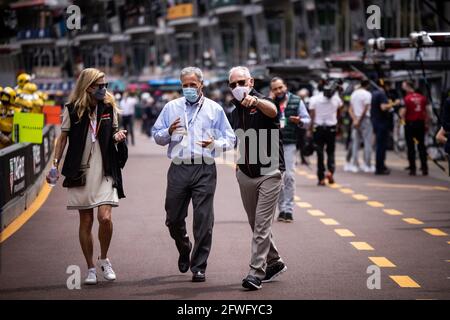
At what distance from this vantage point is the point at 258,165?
9789mm

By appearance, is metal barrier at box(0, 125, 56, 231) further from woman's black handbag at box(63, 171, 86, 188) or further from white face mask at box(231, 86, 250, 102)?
white face mask at box(231, 86, 250, 102)

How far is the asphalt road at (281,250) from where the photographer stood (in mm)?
9391

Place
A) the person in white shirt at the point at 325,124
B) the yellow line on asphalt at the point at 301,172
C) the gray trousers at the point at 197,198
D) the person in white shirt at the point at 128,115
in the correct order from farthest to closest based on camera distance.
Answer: the person in white shirt at the point at 128,115
the yellow line on asphalt at the point at 301,172
the person in white shirt at the point at 325,124
the gray trousers at the point at 197,198

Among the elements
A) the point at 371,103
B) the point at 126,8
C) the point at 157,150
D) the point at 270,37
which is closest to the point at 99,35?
the point at 126,8

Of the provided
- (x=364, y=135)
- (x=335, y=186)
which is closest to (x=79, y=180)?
(x=335, y=186)

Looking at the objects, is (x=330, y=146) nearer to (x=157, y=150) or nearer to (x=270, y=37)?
(x=157, y=150)

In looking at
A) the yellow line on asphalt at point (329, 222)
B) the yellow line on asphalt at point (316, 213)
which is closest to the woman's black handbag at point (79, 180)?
the yellow line on asphalt at point (329, 222)

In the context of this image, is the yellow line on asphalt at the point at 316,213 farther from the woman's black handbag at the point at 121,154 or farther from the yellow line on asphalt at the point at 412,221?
the woman's black handbag at the point at 121,154

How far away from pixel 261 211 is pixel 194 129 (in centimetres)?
93

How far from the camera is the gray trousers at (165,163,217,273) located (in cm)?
992

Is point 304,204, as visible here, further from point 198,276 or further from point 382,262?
point 198,276

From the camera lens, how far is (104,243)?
9969 millimetres

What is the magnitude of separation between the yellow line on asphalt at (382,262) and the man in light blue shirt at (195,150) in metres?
1.98
